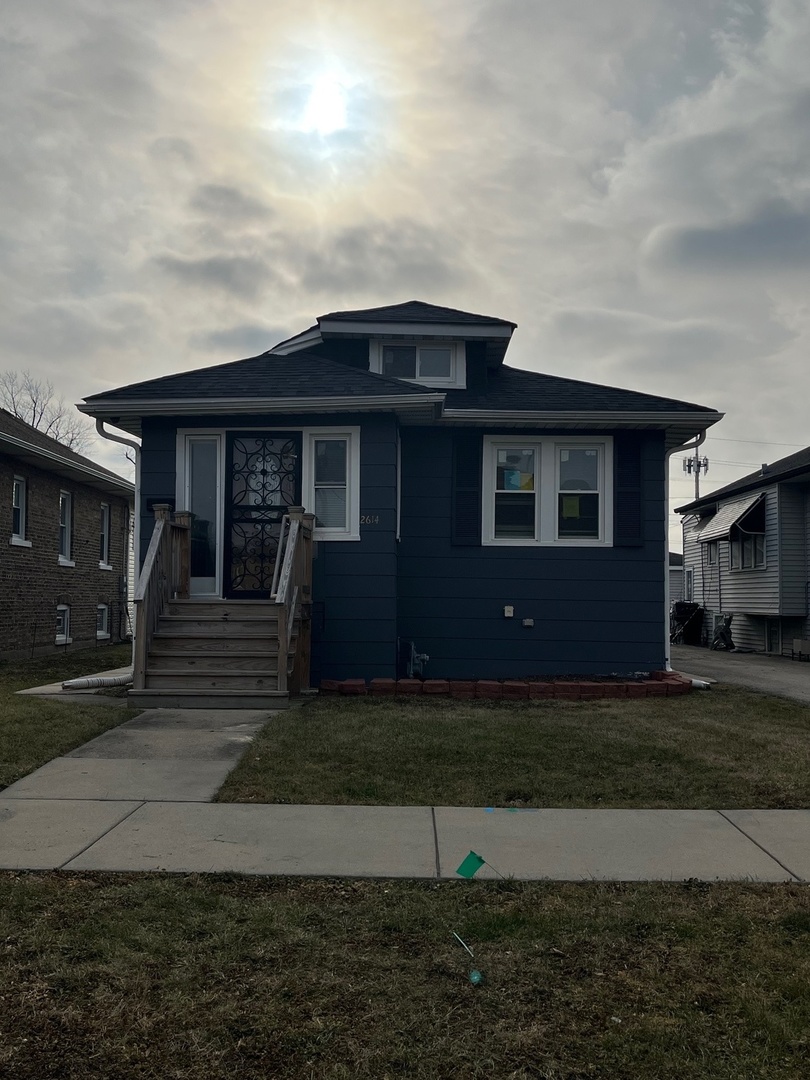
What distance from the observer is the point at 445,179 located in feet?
40.6

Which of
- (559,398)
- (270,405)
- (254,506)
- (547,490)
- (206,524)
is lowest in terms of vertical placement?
(206,524)

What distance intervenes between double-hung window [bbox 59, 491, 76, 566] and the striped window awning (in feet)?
52.5

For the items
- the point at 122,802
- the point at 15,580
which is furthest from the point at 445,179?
the point at 15,580

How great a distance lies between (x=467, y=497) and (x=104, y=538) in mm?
13461

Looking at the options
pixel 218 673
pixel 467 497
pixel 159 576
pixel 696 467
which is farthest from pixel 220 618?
pixel 696 467

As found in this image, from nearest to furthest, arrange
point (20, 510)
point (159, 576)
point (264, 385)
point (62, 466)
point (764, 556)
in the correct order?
point (159, 576)
point (264, 385)
point (20, 510)
point (62, 466)
point (764, 556)

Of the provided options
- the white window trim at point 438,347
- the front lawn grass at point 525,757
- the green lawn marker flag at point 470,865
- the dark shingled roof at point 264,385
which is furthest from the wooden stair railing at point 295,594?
the green lawn marker flag at point 470,865

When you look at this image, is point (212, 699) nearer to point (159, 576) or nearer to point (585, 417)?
point (159, 576)

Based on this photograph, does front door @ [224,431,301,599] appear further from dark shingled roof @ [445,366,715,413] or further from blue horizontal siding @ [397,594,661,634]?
blue horizontal siding @ [397,594,661,634]

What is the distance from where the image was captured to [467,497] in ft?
40.8

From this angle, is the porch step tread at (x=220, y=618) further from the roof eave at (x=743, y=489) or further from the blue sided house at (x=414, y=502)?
the roof eave at (x=743, y=489)

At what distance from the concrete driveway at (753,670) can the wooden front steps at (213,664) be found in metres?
6.59

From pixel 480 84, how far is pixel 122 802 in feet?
31.8

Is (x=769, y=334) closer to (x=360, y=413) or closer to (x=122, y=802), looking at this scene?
(x=360, y=413)
